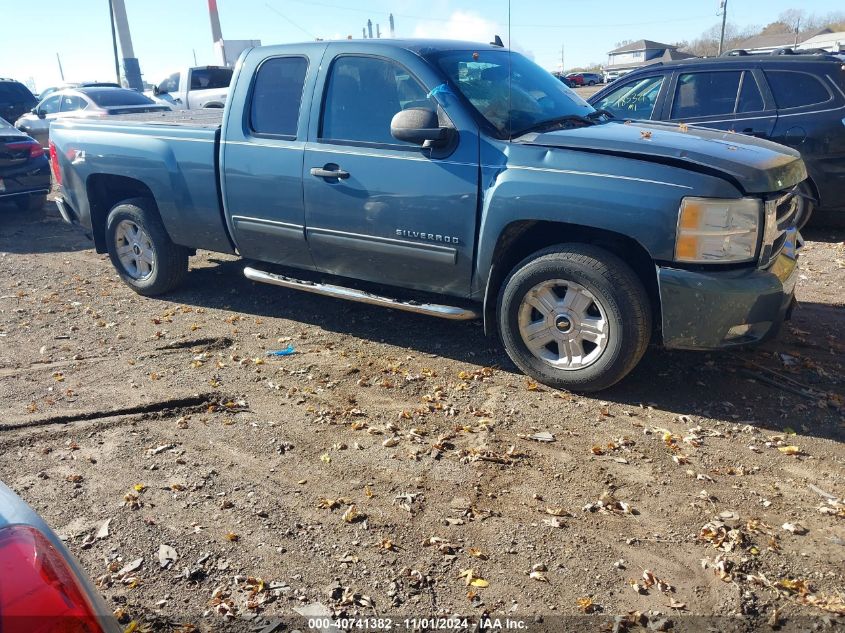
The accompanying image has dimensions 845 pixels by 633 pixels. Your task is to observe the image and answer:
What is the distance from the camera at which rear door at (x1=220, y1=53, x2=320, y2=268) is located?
5203mm

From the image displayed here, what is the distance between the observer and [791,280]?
436cm

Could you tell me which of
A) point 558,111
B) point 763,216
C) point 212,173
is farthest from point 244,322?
point 763,216

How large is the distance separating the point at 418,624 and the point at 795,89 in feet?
22.8

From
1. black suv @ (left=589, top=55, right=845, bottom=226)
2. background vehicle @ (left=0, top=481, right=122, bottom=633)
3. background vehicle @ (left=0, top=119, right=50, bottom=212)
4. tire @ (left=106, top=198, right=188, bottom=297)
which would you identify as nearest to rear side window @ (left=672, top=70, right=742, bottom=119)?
black suv @ (left=589, top=55, right=845, bottom=226)

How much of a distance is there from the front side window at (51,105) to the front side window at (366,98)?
13273mm

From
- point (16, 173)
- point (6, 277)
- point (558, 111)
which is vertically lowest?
point (6, 277)

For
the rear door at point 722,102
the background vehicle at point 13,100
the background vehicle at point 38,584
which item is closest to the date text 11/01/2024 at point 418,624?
the background vehicle at point 38,584

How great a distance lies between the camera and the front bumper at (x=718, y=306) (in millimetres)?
3918

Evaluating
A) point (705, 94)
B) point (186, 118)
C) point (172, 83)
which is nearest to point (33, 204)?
point (186, 118)

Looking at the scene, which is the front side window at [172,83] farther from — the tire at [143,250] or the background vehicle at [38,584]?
the background vehicle at [38,584]

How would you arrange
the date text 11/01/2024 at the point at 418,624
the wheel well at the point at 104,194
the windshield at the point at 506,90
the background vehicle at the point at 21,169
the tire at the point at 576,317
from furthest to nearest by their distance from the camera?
the background vehicle at the point at 21,169
the wheel well at the point at 104,194
the windshield at the point at 506,90
the tire at the point at 576,317
the date text 11/01/2024 at the point at 418,624

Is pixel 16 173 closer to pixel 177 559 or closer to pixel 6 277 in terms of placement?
pixel 6 277

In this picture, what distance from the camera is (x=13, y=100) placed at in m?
17.2

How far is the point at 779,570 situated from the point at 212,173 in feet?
15.0
